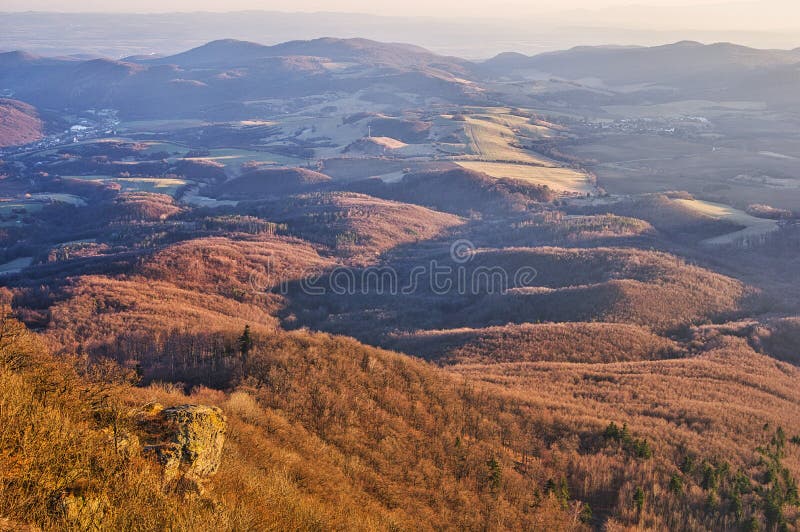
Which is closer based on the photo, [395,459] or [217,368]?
[395,459]

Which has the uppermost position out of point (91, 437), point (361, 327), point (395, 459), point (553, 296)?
point (91, 437)

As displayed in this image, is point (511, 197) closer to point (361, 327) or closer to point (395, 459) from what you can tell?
point (361, 327)

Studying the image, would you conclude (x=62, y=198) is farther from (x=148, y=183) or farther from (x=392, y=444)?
(x=392, y=444)

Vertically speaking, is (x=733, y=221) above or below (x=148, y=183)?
above

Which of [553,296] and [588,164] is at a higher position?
[588,164]

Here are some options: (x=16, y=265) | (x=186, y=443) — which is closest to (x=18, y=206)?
(x=16, y=265)

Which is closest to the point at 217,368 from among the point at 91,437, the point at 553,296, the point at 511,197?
the point at 91,437
